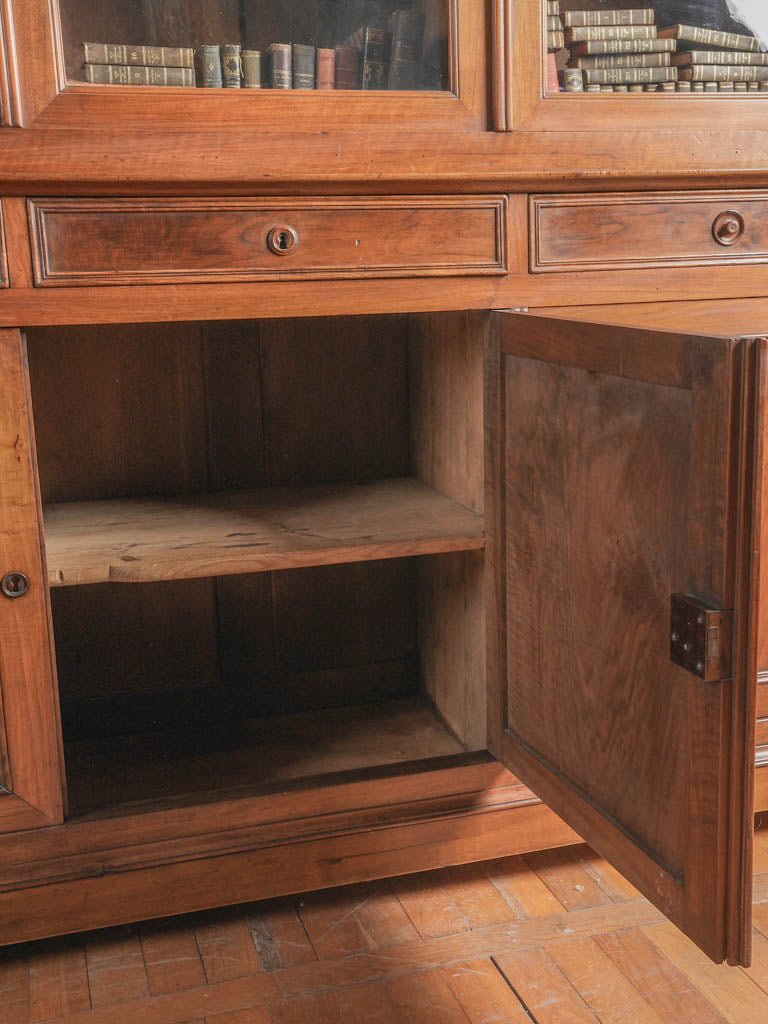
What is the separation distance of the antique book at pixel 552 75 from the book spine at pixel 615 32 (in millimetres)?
70

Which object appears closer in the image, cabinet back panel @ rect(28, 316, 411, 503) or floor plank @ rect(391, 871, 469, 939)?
floor plank @ rect(391, 871, 469, 939)

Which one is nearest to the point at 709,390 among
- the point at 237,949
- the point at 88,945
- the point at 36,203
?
the point at 36,203

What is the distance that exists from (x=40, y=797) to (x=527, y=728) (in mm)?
636

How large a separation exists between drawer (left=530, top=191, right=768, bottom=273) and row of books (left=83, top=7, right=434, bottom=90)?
0.83 ft

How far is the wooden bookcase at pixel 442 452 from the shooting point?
1.02 metres

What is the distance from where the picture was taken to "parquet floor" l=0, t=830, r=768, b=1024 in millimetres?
1237

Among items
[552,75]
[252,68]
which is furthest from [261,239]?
[552,75]

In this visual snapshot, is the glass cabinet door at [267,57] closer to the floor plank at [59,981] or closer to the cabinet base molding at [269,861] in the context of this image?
the cabinet base molding at [269,861]

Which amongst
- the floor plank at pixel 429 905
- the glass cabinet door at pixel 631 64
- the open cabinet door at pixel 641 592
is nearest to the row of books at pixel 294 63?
the glass cabinet door at pixel 631 64

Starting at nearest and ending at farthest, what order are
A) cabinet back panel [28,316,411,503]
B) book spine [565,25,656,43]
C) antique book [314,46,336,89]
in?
antique book [314,46,336,89], book spine [565,25,656,43], cabinet back panel [28,316,411,503]

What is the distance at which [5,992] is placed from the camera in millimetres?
1306

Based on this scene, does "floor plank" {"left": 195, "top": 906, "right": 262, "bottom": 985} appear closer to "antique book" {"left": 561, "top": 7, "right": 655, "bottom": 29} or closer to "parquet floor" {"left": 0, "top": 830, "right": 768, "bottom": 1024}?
"parquet floor" {"left": 0, "top": 830, "right": 768, "bottom": 1024}

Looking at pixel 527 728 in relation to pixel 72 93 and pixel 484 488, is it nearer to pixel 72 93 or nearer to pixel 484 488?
pixel 484 488

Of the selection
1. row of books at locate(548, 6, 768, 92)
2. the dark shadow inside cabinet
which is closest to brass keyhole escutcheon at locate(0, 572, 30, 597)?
the dark shadow inside cabinet
